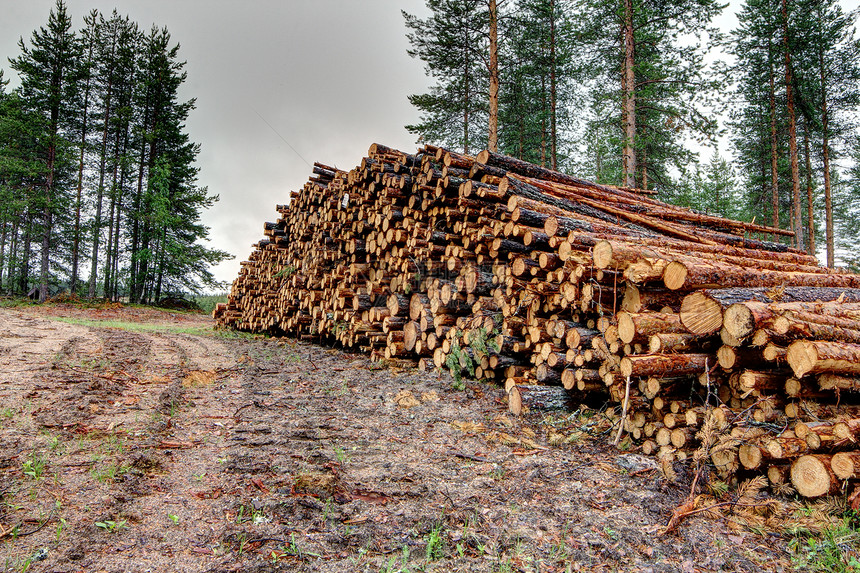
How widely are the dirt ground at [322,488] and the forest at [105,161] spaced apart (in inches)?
745

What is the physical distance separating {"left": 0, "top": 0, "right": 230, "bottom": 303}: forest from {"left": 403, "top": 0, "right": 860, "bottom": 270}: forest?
14108 mm

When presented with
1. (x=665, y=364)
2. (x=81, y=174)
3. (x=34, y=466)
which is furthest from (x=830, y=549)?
(x=81, y=174)

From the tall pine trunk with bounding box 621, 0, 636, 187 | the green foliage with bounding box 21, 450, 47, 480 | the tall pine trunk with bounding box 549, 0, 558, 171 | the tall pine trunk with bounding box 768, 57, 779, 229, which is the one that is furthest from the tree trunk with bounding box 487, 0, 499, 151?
the green foliage with bounding box 21, 450, 47, 480

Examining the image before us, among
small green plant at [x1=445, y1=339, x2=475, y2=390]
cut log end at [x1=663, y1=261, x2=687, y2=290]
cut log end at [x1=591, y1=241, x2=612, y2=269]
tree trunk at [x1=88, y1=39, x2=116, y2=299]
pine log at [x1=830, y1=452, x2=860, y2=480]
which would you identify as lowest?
pine log at [x1=830, y1=452, x2=860, y2=480]

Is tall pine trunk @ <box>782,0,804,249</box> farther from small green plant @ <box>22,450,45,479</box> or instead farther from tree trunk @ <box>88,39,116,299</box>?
tree trunk @ <box>88,39,116,299</box>

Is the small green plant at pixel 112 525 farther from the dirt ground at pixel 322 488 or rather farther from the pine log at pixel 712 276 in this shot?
the pine log at pixel 712 276

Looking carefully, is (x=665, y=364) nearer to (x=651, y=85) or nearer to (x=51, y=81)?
(x=651, y=85)

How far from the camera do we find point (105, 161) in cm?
2236

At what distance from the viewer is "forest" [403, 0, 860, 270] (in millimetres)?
13148

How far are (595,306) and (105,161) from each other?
1045 inches

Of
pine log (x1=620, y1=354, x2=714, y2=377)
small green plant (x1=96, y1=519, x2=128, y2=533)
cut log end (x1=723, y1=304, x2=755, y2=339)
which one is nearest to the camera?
small green plant (x1=96, y1=519, x2=128, y2=533)

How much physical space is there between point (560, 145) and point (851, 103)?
11348mm

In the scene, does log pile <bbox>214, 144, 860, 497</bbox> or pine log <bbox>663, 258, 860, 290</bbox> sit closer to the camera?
log pile <bbox>214, 144, 860, 497</bbox>

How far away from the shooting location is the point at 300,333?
9867 millimetres
